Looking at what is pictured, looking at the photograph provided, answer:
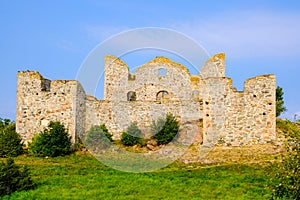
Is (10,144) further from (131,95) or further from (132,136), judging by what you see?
(131,95)

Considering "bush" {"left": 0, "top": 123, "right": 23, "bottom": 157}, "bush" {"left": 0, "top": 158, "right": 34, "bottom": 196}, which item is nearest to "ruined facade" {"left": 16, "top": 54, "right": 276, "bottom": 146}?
"bush" {"left": 0, "top": 123, "right": 23, "bottom": 157}

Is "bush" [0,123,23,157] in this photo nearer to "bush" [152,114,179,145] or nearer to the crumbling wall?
the crumbling wall

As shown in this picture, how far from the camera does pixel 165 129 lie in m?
30.3

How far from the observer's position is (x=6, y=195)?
59.0 ft

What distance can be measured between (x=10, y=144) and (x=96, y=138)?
5238 millimetres

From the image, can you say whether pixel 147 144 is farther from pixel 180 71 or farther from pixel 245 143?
pixel 180 71

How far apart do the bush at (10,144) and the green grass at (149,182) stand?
14.3ft

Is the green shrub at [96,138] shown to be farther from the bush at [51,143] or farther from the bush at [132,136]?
the bush at [51,143]

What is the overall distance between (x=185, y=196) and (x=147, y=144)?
12939 millimetres

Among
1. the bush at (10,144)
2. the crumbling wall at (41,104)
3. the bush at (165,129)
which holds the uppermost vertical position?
the crumbling wall at (41,104)

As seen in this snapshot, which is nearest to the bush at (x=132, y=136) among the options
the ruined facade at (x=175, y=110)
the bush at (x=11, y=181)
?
the ruined facade at (x=175, y=110)

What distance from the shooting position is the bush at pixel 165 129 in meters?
29.9

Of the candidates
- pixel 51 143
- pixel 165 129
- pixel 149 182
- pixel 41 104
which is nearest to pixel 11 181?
pixel 149 182

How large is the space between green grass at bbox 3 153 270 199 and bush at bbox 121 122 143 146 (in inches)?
218
